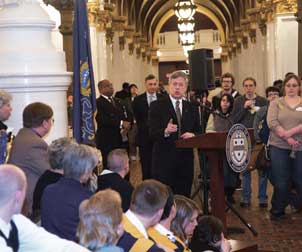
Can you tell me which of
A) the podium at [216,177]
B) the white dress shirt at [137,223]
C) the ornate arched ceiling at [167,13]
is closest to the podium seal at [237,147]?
the podium at [216,177]

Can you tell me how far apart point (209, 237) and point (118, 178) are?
0.83 m

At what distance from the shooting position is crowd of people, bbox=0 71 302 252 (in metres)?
3.41

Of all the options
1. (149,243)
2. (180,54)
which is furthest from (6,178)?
(180,54)

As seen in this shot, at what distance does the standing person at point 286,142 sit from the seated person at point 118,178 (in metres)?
2.75

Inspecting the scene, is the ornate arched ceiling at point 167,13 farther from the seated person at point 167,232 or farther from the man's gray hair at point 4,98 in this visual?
the seated person at point 167,232

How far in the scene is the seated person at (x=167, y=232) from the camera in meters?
4.11

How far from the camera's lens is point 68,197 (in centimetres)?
416

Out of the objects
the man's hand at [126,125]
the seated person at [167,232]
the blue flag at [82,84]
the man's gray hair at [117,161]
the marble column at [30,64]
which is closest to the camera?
the seated person at [167,232]

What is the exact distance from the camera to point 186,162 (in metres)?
7.06

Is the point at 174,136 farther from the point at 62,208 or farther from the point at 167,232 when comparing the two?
the point at 62,208

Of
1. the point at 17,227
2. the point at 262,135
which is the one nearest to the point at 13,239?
the point at 17,227

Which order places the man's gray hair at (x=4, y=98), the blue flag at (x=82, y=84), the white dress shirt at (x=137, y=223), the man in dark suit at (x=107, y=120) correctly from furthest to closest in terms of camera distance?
the man in dark suit at (x=107, y=120) < the blue flag at (x=82, y=84) < the man's gray hair at (x=4, y=98) < the white dress shirt at (x=137, y=223)

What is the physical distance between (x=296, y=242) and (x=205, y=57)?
6.94 feet

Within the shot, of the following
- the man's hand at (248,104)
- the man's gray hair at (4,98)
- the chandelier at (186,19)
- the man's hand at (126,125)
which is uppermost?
the chandelier at (186,19)
